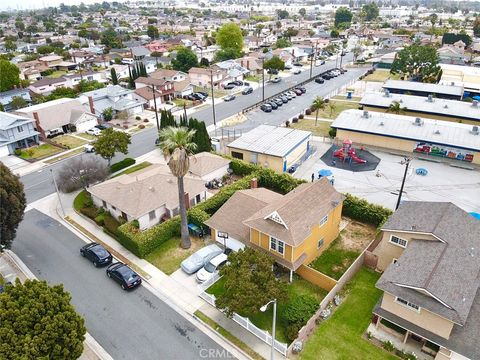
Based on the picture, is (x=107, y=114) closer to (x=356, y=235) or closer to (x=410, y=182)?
(x=356, y=235)

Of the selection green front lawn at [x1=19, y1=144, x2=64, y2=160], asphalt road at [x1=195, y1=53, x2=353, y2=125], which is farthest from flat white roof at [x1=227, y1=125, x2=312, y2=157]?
green front lawn at [x1=19, y1=144, x2=64, y2=160]

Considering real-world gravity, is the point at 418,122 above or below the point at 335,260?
above

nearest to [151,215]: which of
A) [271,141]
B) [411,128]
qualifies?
[271,141]

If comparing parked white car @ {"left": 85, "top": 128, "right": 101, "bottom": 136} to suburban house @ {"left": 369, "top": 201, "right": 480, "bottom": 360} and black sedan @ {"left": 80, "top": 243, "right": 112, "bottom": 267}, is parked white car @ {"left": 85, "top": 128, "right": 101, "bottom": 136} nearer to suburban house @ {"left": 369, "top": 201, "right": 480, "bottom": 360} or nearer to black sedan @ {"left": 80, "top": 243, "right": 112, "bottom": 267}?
black sedan @ {"left": 80, "top": 243, "right": 112, "bottom": 267}

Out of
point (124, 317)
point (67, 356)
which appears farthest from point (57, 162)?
point (67, 356)

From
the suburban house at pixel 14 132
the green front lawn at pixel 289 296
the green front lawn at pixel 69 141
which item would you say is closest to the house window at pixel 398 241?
the green front lawn at pixel 289 296

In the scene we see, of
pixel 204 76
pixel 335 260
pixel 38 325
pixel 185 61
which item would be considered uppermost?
pixel 185 61

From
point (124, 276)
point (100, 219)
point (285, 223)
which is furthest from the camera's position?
point (100, 219)
